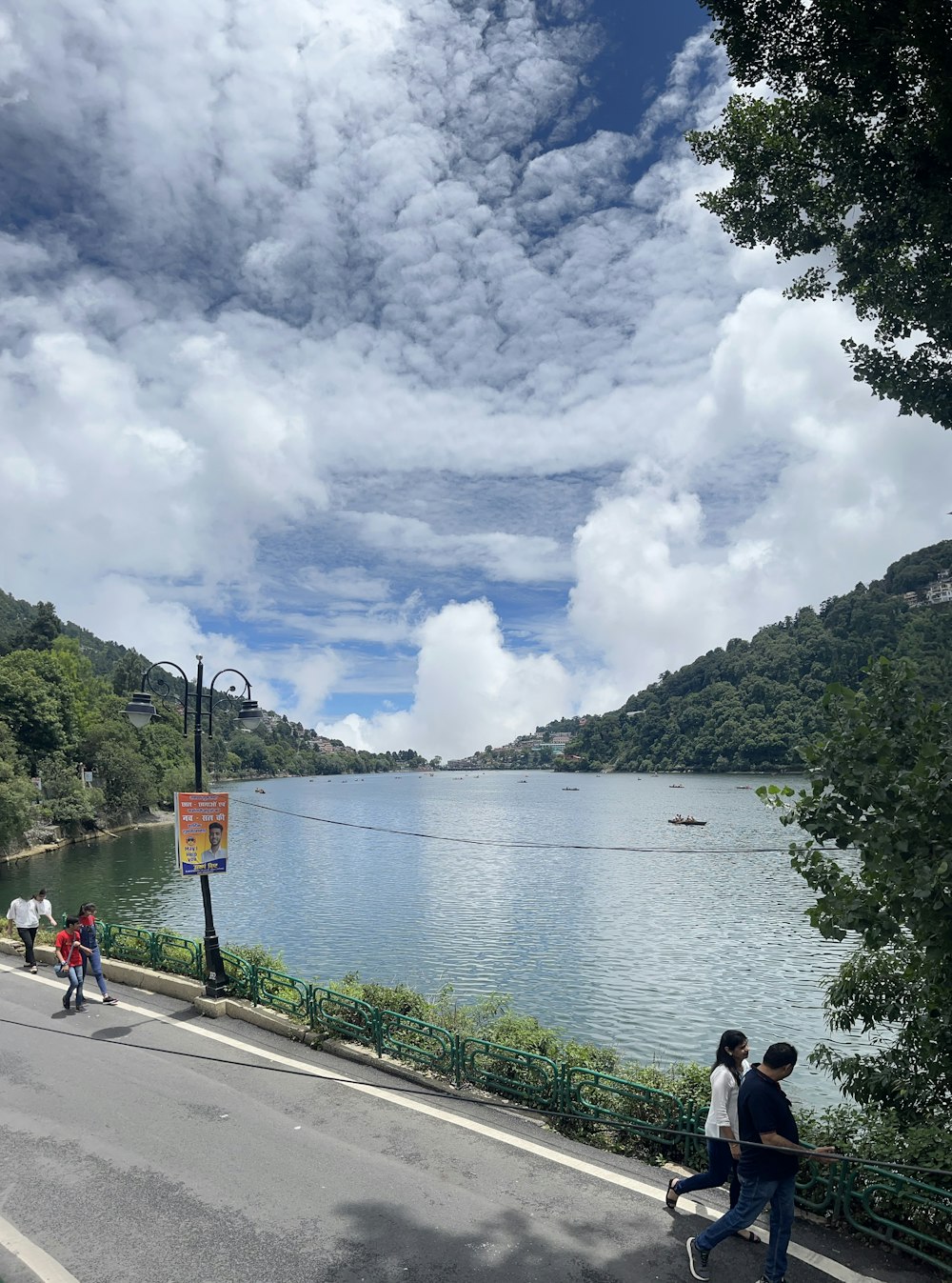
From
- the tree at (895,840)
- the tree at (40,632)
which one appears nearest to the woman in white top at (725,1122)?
the tree at (895,840)

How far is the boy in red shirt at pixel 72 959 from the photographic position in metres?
13.3

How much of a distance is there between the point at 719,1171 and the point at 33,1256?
19.2 ft

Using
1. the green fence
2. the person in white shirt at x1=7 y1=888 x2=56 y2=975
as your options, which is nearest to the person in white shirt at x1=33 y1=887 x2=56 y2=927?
the person in white shirt at x1=7 y1=888 x2=56 y2=975

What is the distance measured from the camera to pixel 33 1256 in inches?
255

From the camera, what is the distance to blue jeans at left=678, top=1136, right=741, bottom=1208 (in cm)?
671

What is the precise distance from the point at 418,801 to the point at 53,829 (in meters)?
74.8

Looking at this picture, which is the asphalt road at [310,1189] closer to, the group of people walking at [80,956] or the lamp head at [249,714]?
the group of people walking at [80,956]

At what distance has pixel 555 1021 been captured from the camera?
832 inches

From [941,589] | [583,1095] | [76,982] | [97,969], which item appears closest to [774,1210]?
[583,1095]

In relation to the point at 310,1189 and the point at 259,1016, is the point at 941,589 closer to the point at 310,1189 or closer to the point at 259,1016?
the point at 259,1016

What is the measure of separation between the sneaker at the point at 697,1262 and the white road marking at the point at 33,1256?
16.2 feet

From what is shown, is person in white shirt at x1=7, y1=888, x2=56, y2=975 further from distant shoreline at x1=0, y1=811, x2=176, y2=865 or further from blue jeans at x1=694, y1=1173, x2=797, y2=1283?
distant shoreline at x1=0, y1=811, x2=176, y2=865

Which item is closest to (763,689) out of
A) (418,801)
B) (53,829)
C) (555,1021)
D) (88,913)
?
(418,801)

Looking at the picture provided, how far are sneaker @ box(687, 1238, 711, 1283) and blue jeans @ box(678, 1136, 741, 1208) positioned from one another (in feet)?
1.65
